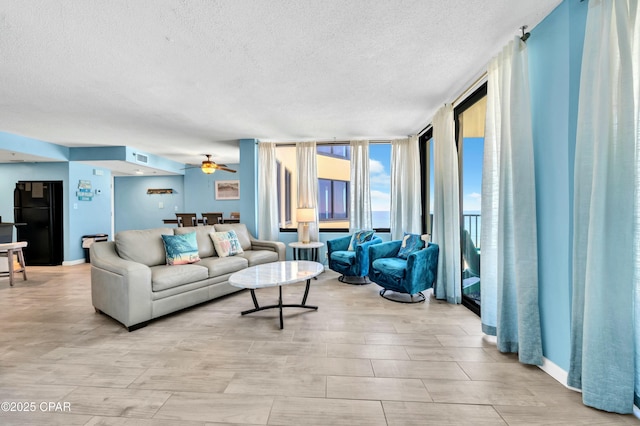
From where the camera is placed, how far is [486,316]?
2.44 m

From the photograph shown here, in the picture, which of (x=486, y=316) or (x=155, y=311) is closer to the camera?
(x=486, y=316)

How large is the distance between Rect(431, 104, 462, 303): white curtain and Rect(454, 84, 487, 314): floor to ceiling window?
18 cm

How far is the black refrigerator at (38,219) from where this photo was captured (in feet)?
19.2

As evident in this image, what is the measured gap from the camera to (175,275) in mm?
3049

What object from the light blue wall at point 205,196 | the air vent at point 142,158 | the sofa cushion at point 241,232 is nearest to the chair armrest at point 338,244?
the sofa cushion at point 241,232

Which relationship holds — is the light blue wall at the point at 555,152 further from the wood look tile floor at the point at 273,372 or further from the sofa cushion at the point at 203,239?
the sofa cushion at the point at 203,239

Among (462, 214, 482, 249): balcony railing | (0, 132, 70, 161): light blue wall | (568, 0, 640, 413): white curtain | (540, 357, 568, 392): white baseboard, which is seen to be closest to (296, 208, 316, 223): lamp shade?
(462, 214, 482, 249): balcony railing

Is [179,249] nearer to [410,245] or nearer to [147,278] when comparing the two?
[147,278]

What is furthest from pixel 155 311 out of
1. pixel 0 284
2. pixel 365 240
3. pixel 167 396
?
pixel 0 284

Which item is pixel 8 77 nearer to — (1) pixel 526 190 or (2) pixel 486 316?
(1) pixel 526 190

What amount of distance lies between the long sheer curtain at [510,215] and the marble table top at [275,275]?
1.73 m

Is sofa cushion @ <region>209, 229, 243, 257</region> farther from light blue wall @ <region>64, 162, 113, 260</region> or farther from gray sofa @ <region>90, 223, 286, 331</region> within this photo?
light blue wall @ <region>64, 162, 113, 260</region>

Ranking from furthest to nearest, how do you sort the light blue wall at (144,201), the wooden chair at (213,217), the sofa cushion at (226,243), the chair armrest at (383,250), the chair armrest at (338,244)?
1. the light blue wall at (144,201)
2. the wooden chair at (213,217)
3. the chair armrest at (338,244)
4. the sofa cushion at (226,243)
5. the chair armrest at (383,250)

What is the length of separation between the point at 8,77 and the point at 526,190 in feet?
16.1
